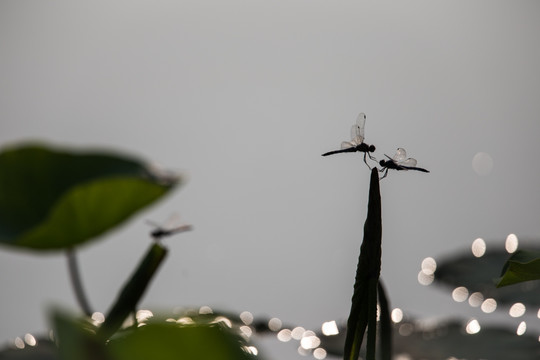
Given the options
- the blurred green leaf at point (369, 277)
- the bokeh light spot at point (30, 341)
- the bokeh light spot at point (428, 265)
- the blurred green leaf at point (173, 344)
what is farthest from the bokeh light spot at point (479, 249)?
the blurred green leaf at point (173, 344)

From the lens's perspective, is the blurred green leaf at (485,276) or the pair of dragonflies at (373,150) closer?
the pair of dragonflies at (373,150)

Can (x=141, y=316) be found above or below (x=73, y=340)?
below

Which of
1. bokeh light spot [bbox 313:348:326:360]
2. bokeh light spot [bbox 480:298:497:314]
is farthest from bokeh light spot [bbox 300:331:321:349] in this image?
bokeh light spot [bbox 480:298:497:314]

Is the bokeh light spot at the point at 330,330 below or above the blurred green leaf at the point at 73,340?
below

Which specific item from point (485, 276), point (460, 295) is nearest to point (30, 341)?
point (485, 276)

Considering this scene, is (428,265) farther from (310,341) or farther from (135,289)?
(135,289)

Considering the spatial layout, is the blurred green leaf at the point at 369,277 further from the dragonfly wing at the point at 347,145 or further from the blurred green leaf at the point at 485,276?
the blurred green leaf at the point at 485,276

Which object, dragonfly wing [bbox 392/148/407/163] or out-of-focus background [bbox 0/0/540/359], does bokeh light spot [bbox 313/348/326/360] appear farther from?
dragonfly wing [bbox 392/148/407/163]

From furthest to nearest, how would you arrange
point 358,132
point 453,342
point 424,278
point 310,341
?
1. point 424,278
2. point 310,341
3. point 453,342
4. point 358,132
